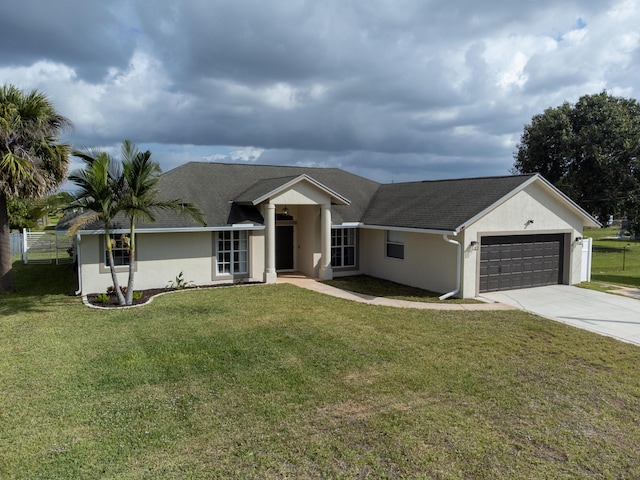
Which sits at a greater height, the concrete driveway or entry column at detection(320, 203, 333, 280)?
entry column at detection(320, 203, 333, 280)

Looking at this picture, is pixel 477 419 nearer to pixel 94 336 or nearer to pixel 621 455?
pixel 621 455

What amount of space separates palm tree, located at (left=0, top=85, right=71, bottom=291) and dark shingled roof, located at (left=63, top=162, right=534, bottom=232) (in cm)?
283

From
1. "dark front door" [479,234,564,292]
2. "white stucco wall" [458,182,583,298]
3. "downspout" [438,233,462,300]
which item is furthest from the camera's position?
"dark front door" [479,234,564,292]

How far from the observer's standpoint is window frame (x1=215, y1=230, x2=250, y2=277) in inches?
707

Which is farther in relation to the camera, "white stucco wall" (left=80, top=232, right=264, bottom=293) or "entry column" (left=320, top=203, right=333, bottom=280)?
"entry column" (left=320, top=203, right=333, bottom=280)

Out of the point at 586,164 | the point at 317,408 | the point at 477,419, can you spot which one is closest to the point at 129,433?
the point at 317,408

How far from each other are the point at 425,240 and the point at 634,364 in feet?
28.8

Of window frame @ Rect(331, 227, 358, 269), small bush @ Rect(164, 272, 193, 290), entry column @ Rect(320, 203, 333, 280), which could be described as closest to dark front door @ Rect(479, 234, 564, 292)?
entry column @ Rect(320, 203, 333, 280)

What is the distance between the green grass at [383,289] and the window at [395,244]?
3.96ft

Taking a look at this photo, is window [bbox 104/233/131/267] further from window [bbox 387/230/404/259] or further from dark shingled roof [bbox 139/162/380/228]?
window [bbox 387/230/404/259]

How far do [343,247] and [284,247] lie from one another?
284cm

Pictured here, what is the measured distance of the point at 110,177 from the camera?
45.6 ft

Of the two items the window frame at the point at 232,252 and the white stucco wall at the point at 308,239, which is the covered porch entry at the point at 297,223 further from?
the window frame at the point at 232,252

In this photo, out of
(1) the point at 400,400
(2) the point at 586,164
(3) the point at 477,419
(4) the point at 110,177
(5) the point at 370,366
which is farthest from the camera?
(2) the point at 586,164
